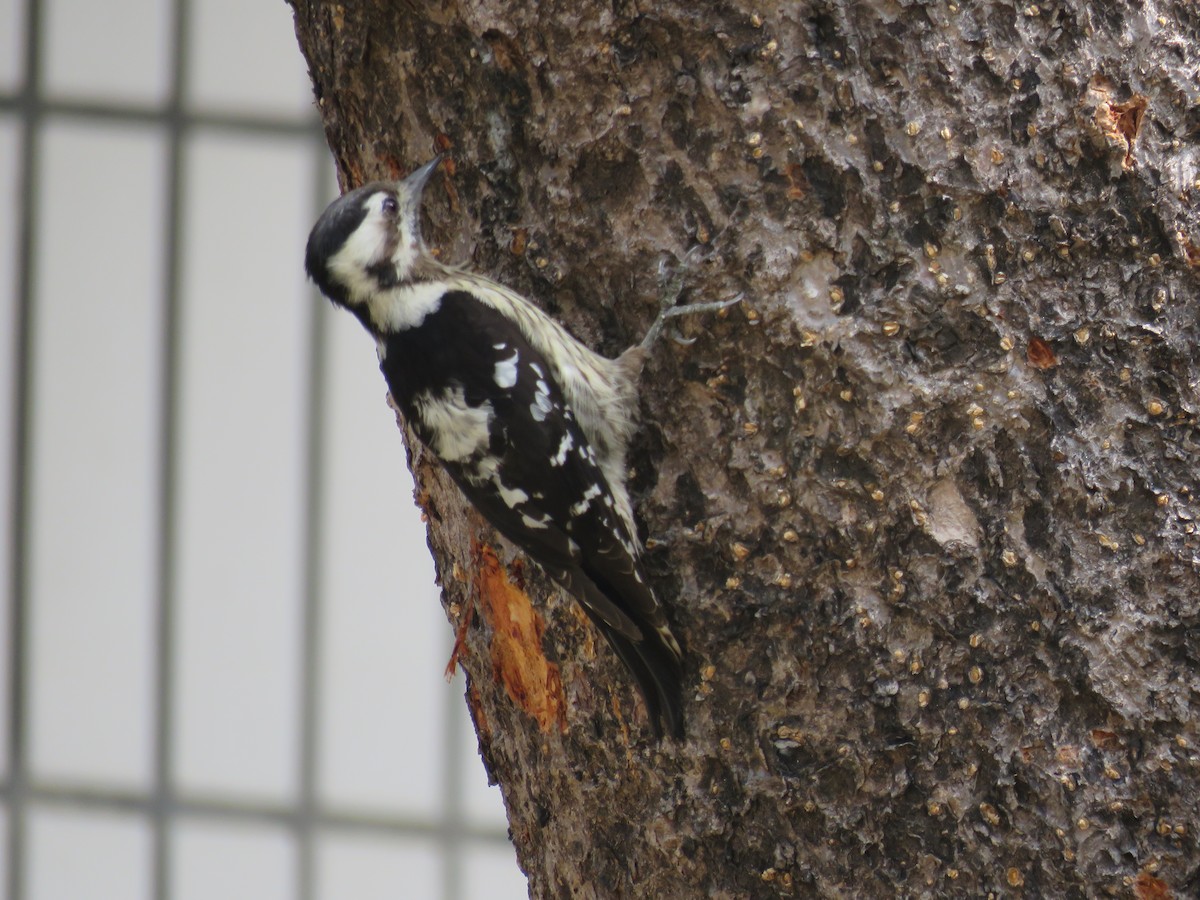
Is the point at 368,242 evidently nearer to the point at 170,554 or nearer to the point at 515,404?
the point at 515,404

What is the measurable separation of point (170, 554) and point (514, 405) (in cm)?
226

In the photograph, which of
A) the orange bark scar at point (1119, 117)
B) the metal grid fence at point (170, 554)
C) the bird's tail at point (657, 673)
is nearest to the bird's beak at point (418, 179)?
the bird's tail at point (657, 673)

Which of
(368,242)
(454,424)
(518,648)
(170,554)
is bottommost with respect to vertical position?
(518,648)

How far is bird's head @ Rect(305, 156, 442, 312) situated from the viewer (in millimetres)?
1962

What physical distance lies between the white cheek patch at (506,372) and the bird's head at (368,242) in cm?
24

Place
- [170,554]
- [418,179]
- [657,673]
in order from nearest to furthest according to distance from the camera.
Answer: [657,673] < [418,179] < [170,554]

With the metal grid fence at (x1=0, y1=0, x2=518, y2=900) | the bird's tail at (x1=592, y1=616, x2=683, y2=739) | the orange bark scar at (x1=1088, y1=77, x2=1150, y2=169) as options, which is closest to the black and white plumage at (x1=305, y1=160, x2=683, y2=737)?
the bird's tail at (x1=592, y1=616, x2=683, y2=739)

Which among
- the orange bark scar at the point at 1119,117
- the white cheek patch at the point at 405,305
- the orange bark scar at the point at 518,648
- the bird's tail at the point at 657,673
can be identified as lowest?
the bird's tail at the point at 657,673

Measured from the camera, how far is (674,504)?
1751 millimetres

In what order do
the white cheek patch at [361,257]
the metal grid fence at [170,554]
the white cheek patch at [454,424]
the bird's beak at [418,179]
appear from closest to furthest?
the bird's beak at [418,179] < the white cheek patch at [454,424] < the white cheek patch at [361,257] < the metal grid fence at [170,554]

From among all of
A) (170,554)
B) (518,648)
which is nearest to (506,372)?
(518,648)

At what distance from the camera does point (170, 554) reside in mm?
3965

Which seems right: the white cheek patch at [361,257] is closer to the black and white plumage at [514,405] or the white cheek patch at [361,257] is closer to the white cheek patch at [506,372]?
the black and white plumage at [514,405]

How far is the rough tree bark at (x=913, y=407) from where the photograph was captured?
5.11 ft
